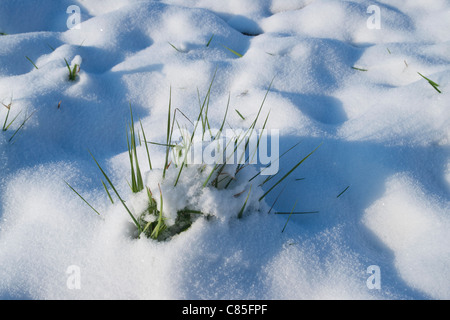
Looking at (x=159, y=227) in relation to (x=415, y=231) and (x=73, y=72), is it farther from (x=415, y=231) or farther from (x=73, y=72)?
(x=73, y=72)

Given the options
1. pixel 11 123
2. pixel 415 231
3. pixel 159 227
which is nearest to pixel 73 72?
pixel 11 123

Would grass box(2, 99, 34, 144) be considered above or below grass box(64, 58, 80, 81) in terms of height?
below

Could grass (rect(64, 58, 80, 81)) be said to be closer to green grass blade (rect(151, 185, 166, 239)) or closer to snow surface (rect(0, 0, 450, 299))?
snow surface (rect(0, 0, 450, 299))

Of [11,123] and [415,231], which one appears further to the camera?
[11,123]

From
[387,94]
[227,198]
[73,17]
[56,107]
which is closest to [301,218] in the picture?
[227,198]

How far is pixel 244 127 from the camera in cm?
146

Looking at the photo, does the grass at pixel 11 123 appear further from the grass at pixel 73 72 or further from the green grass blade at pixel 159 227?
the green grass blade at pixel 159 227

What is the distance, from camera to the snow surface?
3.28 ft

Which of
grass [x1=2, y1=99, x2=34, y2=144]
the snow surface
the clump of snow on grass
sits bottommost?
the clump of snow on grass

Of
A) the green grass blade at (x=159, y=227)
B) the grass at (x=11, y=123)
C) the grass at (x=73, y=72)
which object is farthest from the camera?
the grass at (x=73, y=72)

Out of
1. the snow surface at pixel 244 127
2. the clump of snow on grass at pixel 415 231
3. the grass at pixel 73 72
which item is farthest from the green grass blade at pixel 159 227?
the grass at pixel 73 72

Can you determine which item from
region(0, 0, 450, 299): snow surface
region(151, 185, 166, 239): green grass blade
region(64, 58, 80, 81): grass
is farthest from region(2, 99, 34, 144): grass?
region(151, 185, 166, 239): green grass blade

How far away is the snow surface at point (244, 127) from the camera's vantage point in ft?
3.28
